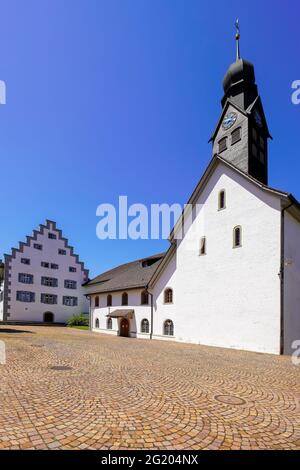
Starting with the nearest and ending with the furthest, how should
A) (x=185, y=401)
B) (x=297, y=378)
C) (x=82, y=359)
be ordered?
(x=185, y=401) → (x=297, y=378) → (x=82, y=359)

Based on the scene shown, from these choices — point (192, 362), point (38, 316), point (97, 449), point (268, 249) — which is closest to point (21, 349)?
point (192, 362)

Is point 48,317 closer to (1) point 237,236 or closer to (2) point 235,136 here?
(1) point 237,236

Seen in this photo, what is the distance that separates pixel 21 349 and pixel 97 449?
1089 cm

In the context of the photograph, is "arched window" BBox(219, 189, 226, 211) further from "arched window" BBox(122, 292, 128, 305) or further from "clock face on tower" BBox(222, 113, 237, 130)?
"arched window" BBox(122, 292, 128, 305)

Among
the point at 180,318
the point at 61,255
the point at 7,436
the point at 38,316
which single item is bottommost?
the point at 38,316

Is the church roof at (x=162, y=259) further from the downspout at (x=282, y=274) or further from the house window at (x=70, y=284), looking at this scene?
the house window at (x=70, y=284)

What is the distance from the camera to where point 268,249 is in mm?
17000

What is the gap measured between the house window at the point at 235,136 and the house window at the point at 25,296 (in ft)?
108

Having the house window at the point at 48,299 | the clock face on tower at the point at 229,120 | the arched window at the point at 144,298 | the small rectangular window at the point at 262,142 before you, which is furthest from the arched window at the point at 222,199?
the house window at the point at 48,299

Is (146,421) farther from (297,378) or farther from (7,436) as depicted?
(297,378)
